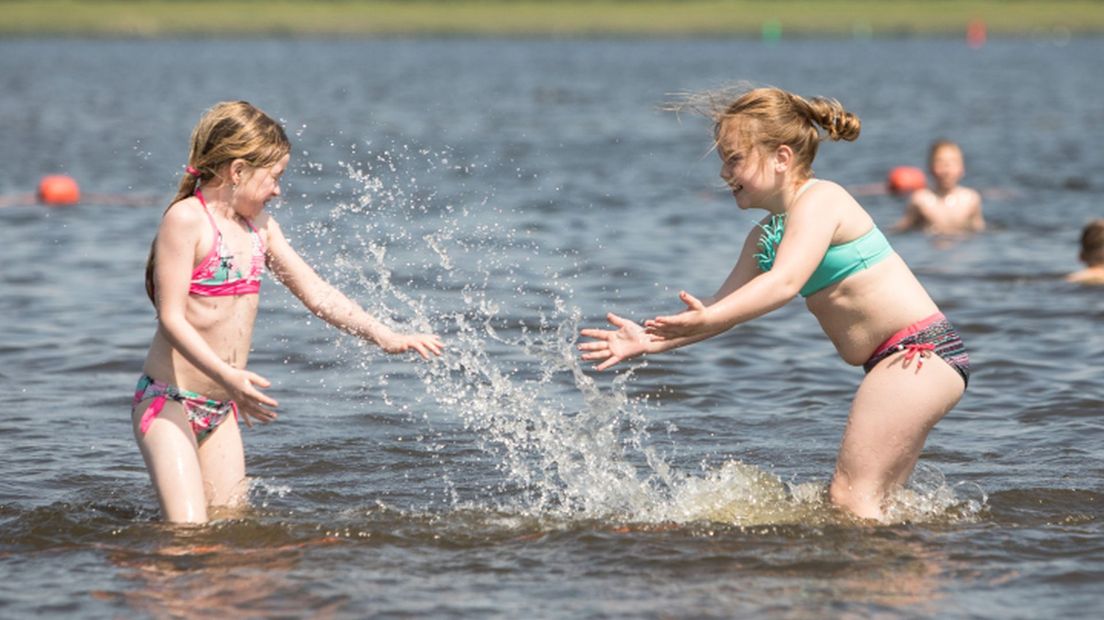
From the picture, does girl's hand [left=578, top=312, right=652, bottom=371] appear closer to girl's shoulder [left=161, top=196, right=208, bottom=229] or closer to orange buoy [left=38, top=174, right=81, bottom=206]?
girl's shoulder [left=161, top=196, right=208, bottom=229]

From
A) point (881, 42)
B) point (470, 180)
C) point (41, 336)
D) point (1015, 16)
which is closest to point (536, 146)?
point (470, 180)

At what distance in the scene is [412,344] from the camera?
6219 millimetres

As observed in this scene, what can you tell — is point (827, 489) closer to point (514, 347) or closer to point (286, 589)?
point (286, 589)

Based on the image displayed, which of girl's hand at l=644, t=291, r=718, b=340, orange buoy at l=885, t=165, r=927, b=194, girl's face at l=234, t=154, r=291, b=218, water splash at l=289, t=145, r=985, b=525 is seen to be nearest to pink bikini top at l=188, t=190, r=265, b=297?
girl's face at l=234, t=154, r=291, b=218

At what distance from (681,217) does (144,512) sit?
36.5 feet

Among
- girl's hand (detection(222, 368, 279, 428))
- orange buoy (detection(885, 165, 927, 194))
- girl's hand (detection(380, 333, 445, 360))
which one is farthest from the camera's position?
orange buoy (detection(885, 165, 927, 194))

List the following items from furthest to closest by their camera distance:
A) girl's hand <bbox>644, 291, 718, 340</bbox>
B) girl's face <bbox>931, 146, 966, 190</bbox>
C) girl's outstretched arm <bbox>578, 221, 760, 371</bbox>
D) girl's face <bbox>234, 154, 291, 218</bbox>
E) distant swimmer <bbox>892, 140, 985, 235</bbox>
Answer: distant swimmer <bbox>892, 140, 985, 235</bbox> → girl's face <bbox>931, 146, 966, 190</bbox> → girl's face <bbox>234, 154, 291, 218</bbox> → girl's outstretched arm <bbox>578, 221, 760, 371</bbox> → girl's hand <bbox>644, 291, 718, 340</bbox>

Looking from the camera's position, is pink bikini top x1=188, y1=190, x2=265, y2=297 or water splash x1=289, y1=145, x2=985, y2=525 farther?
water splash x1=289, y1=145, x2=985, y2=525

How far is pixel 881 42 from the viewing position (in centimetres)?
9512

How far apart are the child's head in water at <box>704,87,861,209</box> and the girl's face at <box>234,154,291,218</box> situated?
1.71 m

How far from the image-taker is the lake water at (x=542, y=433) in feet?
18.8

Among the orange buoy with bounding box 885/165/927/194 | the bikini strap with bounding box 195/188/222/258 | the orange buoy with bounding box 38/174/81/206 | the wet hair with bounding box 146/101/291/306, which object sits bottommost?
the bikini strap with bounding box 195/188/222/258

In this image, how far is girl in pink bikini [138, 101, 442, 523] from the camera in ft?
19.1

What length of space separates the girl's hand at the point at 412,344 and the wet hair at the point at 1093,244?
25.2 ft
